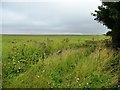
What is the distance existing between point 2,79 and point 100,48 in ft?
11.2

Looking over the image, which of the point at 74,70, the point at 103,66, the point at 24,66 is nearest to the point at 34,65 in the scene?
the point at 24,66

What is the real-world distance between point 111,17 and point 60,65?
84.7 inches

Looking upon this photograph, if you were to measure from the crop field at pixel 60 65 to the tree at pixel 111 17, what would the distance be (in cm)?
49

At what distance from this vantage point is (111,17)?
421 inches

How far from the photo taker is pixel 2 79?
10367 mm

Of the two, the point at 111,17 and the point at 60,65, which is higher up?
the point at 111,17

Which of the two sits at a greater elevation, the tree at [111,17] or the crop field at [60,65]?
the tree at [111,17]

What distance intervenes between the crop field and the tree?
485 millimetres

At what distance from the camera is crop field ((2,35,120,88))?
956 cm

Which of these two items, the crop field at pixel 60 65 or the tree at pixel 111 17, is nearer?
the crop field at pixel 60 65

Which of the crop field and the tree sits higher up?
the tree

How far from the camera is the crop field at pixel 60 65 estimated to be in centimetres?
956

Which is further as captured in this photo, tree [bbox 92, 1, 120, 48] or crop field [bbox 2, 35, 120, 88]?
tree [bbox 92, 1, 120, 48]

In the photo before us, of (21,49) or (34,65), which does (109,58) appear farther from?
(21,49)
